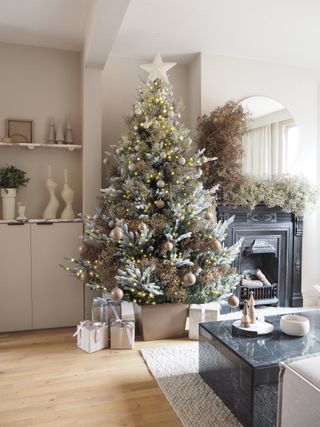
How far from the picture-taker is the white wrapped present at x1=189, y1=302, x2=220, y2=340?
3.05 meters

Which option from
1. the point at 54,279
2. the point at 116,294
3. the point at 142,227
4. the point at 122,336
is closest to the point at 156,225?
the point at 142,227

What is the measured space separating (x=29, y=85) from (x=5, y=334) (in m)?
2.39

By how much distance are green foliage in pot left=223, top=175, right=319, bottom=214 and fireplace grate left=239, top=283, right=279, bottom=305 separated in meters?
0.91

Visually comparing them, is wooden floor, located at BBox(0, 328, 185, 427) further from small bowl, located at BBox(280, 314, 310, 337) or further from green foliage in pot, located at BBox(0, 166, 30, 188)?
green foliage in pot, located at BBox(0, 166, 30, 188)

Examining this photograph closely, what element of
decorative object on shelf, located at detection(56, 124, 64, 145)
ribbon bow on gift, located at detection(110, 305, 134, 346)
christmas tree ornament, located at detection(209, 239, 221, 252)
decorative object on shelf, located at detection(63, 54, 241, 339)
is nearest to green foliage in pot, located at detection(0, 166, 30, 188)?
decorative object on shelf, located at detection(56, 124, 64, 145)

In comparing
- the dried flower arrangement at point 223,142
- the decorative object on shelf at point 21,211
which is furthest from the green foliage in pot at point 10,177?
the dried flower arrangement at point 223,142

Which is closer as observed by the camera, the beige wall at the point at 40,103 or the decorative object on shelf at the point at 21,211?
the decorative object on shelf at the point at 21,211

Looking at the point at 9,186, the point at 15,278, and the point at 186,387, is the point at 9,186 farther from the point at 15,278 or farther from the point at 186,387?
the point at 186,387

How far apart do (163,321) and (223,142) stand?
1.77 meters

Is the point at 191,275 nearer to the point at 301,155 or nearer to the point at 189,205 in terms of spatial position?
the point at 189,205

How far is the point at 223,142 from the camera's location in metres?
3.46

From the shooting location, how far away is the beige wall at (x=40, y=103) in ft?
11.4

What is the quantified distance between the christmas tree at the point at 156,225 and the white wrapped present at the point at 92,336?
305mm

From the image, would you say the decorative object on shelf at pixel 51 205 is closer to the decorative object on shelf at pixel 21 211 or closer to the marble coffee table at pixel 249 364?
the decorative object on shelf at pixel 21 211
